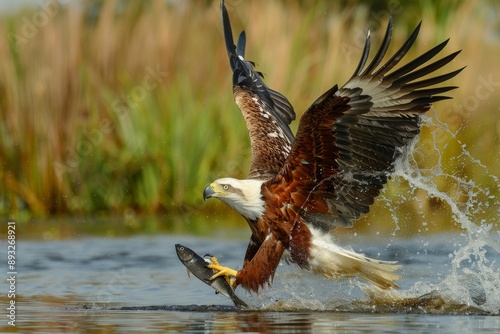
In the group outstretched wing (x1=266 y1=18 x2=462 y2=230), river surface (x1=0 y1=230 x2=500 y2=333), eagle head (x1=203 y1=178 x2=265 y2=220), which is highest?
Answer: outstretched wing (x1=266 y1=18 x2=462 y2=230)

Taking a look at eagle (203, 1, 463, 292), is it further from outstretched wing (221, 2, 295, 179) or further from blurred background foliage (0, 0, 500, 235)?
blurred background foliage (0, 0, 500, 235)

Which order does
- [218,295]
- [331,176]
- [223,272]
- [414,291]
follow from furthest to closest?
[218,295] → [223,272] → [414,291] → [331,176]

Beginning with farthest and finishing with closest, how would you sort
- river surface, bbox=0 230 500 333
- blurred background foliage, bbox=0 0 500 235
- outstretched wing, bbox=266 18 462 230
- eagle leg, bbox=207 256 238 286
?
1. blurred background foliage, bbox=0 0 500 235
2. eagle leg, bbox=207 256 238 286
3. outstretched wing, bbox=266 18 462 230
4. river surface, bbox=0 230 500 333

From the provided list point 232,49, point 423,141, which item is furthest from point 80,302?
point 423,141

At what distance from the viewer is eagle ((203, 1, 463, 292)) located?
984cm

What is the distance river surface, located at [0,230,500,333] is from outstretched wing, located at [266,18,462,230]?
719 millimetres

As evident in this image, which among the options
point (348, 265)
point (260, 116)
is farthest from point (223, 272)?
point (260, 116)

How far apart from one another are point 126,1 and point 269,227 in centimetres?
799

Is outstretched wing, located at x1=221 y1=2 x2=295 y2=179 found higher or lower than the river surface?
higher

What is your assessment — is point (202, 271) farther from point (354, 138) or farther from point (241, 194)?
point (354, 138)

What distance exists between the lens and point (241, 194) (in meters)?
10.6

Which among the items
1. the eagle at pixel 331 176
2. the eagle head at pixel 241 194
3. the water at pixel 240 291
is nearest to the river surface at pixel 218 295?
the water at pixel 240 291

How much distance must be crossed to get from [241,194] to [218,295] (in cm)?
107
